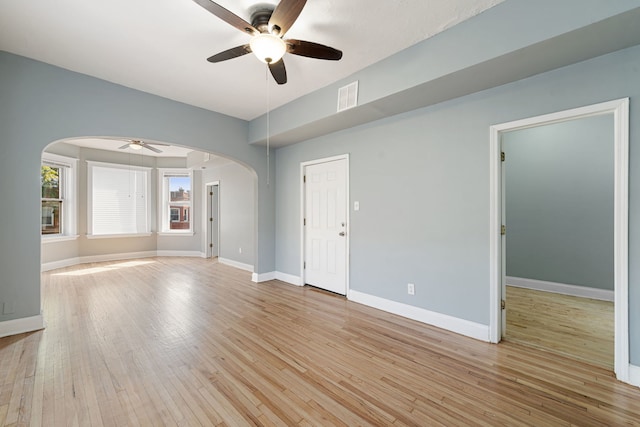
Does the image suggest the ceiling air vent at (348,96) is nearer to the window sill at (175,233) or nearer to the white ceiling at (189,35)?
the white ceiling at (189,35)

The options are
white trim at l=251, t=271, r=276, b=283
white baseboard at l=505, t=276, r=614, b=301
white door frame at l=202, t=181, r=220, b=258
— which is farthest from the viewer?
white door frame at l=202, t=181, r=220, b=258

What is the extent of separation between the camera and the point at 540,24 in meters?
1.91

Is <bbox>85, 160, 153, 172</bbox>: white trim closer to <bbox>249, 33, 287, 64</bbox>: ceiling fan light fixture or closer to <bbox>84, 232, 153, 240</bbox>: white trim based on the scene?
<bbox>84, 232, 153, 240</bbox>: white trim

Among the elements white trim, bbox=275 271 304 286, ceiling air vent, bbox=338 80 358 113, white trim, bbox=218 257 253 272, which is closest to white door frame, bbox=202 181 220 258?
white trim, bbox=218 257 253 272

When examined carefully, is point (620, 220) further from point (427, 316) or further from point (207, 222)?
point (207, 222)

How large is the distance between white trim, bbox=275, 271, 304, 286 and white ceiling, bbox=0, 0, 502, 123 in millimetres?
3126

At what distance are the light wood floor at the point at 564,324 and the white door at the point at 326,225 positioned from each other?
222 centimetres

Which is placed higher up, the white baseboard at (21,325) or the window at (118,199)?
the window at (118,199)

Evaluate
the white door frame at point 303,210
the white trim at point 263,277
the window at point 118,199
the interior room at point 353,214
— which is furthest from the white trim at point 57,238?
the white door frame at point 303,210

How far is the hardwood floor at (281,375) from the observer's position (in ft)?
5.53

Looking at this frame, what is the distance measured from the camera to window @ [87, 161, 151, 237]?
6.55 meters

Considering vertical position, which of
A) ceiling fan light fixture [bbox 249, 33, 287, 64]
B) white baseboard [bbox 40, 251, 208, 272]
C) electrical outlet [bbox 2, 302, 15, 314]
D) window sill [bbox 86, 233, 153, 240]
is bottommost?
white baseboard [bbox 40, 251, 208, 272]

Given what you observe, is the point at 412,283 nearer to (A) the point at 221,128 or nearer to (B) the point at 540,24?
(B) the point at 540,24

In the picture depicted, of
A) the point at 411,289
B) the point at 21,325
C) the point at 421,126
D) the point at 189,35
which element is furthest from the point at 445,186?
the point at 21,325
